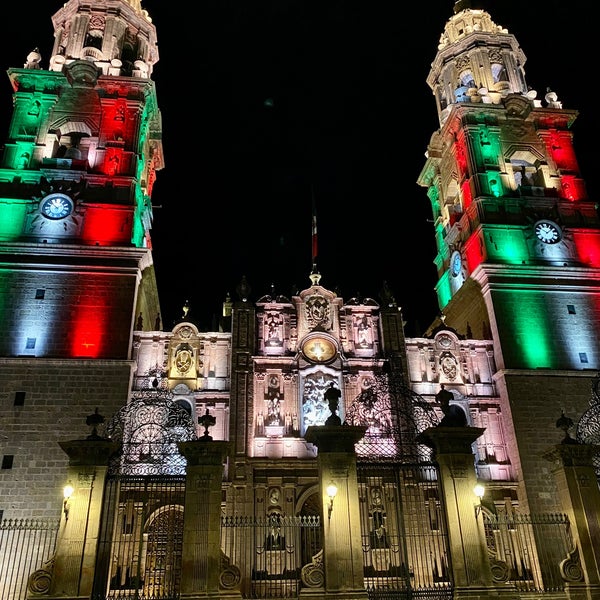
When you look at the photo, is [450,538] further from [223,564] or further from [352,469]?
[223,564]

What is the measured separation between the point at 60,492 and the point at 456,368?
19.8m

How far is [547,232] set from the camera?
35031 millimetres

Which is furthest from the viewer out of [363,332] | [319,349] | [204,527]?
[363,332]

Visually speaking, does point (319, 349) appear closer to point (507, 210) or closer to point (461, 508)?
point (507, 210)

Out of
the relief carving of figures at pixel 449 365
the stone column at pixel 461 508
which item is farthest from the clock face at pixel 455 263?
the stone column at pixel 461 508

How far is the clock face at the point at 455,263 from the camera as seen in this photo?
127 ft

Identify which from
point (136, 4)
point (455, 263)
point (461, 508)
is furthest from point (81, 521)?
point (136, 4)

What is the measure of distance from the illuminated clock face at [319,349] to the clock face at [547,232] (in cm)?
1373

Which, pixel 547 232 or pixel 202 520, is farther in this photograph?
pixel 547 232

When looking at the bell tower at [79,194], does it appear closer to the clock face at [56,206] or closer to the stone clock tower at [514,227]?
the clock face at [56,206]

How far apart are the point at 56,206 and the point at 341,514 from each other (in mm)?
23801

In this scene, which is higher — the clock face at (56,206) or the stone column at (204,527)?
the clock face at (56,206)

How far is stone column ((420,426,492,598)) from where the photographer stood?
15227 millimetres

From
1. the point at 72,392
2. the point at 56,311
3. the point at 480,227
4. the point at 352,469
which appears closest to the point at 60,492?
the point at 72,392
